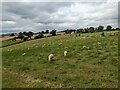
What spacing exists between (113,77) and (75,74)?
346 centimetres

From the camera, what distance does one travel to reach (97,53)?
2720 cm

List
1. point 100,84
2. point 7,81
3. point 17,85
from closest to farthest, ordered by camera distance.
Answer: point 100,84 → point 17,85 → point 7,81

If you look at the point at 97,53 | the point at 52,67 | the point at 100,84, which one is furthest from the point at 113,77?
the point at 97,53

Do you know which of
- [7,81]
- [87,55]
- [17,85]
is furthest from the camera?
[87,55]

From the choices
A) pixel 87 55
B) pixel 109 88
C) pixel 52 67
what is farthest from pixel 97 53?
pixel 109 88

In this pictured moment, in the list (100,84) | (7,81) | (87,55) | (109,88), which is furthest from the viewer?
(87,55)

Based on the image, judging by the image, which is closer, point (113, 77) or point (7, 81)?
point (113, 77)

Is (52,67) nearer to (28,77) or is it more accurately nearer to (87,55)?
(28,77)

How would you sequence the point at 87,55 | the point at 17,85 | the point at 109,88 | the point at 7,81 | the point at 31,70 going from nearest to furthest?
the point at 109,88 → the point at 17,85 → the point at 7,81 → the point at 31,70 → the point at 87,55

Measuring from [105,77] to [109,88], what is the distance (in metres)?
2.62

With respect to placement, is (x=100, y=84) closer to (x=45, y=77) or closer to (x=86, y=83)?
(x=86, y=83)

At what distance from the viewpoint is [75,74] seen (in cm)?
1864

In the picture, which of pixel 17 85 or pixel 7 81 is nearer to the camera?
pixel 17 85

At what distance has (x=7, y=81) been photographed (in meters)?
18.2
